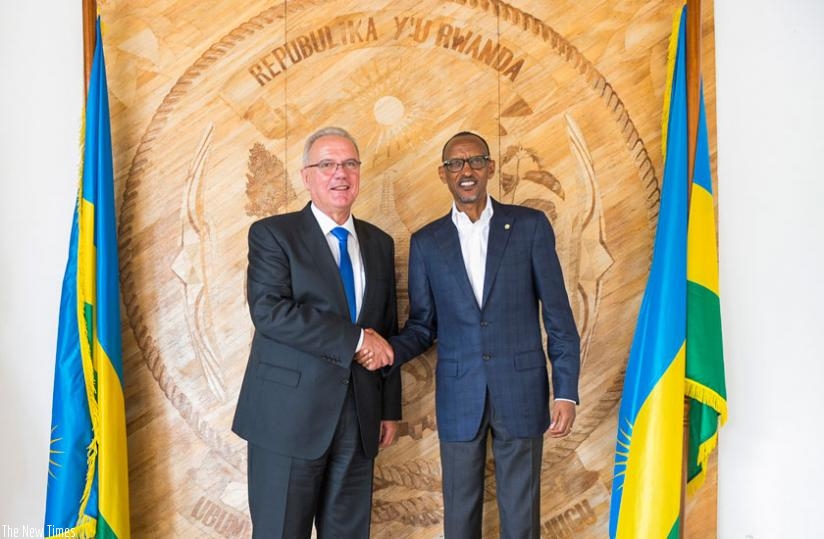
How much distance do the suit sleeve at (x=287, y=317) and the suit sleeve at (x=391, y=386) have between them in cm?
29

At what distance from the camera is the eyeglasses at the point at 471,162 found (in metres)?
2.36

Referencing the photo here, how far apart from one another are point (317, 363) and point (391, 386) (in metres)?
0.35

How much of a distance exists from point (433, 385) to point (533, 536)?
2.45ft

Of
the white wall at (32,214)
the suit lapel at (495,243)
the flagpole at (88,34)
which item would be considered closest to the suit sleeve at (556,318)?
the suit lapel at (495,243)

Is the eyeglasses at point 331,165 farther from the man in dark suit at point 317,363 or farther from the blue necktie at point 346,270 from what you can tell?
the blue necktie at point 346,270

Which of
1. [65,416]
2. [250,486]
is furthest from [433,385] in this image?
[65,416]

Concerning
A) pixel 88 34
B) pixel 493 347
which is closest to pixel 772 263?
pixel 493 347

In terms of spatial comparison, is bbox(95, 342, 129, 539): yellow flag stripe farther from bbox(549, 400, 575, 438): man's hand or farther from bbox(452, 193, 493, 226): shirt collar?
bbox(549, 400, 575, 438): man's hand

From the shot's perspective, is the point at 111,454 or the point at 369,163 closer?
the point at 111,454

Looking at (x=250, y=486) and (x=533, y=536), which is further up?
(x=250, y=486)

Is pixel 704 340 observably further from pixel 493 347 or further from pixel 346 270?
pixel 346 270

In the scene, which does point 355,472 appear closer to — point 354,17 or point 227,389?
point 227,389

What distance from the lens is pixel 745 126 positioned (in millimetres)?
2766

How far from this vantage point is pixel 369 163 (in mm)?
2832
